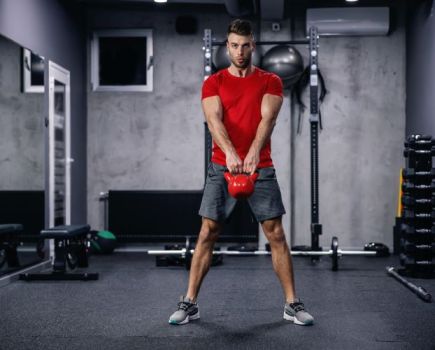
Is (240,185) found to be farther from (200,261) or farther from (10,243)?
(10,243)

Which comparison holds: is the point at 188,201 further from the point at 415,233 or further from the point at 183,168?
the point at 415,233

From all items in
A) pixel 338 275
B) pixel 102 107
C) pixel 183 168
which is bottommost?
pixel 338 275

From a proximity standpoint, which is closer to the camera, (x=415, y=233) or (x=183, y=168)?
(x=415, y=233)

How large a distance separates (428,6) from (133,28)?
2861mm

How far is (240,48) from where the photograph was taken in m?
2.73

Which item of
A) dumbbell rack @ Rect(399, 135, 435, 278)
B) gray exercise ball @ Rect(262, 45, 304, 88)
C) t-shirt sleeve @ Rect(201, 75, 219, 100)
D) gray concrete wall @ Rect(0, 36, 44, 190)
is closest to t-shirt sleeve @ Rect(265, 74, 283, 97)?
t-shirt sleeve @ Rect(201, 75, 219, 100)

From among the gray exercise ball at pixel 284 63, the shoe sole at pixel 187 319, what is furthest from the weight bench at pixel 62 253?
the gray exercise ball at pixel 284 63

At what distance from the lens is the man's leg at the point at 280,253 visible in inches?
110

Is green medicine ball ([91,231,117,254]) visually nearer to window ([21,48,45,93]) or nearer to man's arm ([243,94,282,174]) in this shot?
window ([21,48,45,93])

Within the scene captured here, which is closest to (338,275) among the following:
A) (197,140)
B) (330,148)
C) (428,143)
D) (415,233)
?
(415,233)

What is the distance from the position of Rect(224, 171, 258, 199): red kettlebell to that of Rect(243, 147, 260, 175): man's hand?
0.11 feet

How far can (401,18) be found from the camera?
241 inches

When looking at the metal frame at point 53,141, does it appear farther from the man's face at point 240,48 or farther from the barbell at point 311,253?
the man's face at point 240,48

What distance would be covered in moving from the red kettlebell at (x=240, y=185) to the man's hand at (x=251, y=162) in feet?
0.11
